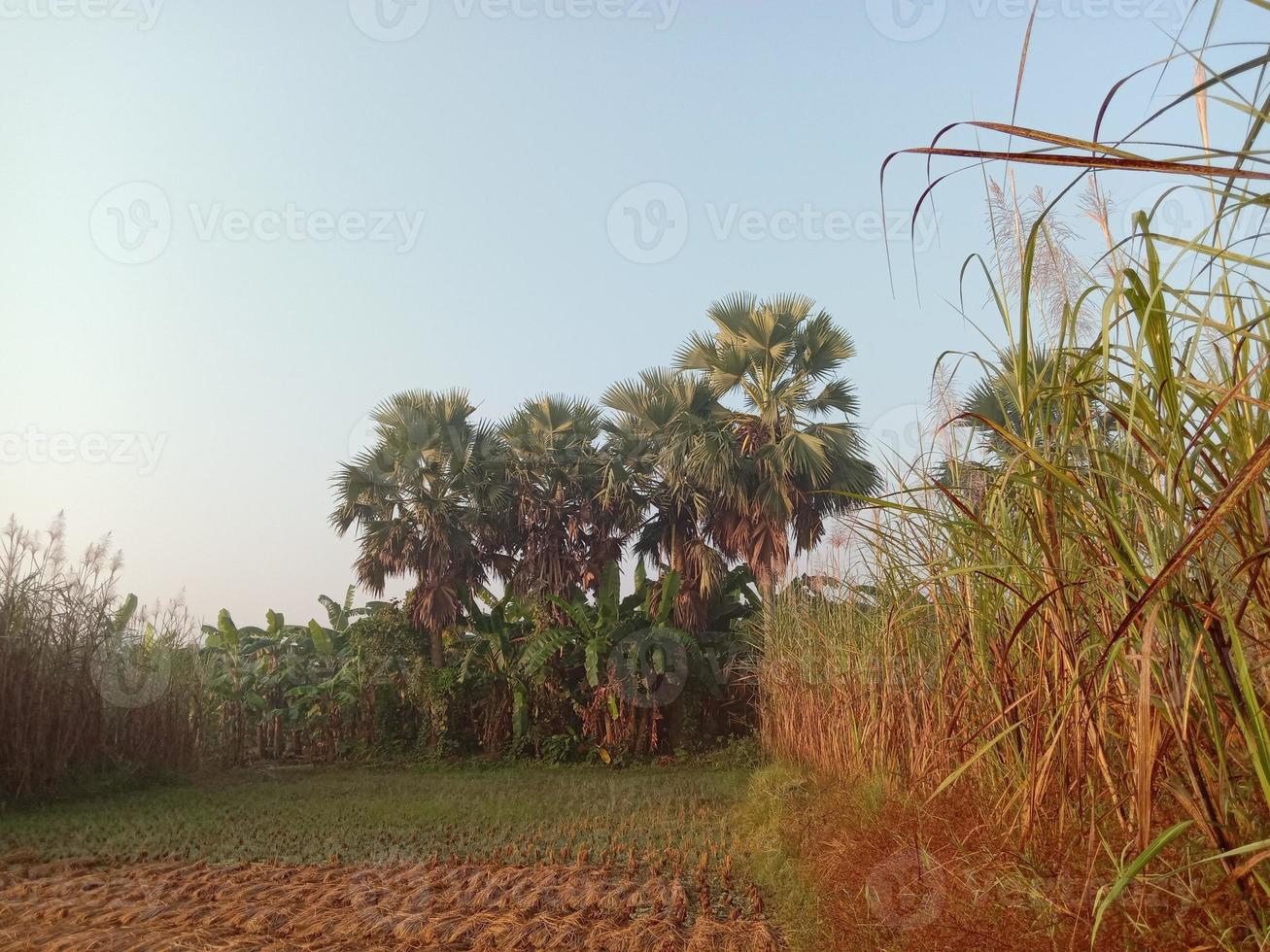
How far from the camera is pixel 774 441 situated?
1625 cm

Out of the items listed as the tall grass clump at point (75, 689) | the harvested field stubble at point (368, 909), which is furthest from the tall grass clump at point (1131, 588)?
the tall grass clump at point (75, 689)

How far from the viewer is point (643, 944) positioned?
4.90 meters

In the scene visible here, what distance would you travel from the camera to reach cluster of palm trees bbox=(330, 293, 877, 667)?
52.6ft

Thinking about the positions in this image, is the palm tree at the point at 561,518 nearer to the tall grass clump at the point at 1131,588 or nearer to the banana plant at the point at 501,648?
the banana plant at the point at 501,648

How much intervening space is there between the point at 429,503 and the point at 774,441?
6430 mm

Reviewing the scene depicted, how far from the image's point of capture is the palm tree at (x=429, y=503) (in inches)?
682

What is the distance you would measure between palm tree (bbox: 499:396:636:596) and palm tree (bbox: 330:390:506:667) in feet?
1.56

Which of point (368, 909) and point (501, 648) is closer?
point (368, 909)

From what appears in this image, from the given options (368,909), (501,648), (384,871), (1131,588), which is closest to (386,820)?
(384,871)

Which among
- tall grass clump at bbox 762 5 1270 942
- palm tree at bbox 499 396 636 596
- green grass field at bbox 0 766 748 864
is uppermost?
palm tree at bbox 499 396 636 596

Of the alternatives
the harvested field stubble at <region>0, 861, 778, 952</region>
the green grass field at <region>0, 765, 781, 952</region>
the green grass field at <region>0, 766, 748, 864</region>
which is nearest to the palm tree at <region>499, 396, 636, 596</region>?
the green grass field at <region>0, 766, 748, 864</region>

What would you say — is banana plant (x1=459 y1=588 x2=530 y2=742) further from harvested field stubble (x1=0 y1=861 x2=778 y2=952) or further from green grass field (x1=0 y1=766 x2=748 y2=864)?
harvested field stubble (x1=0 y1=861 x2=778 y2=952)

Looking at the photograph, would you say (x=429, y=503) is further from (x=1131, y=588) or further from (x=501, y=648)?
(x=1131, y=588)

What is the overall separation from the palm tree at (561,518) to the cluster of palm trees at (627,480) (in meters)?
0.04
